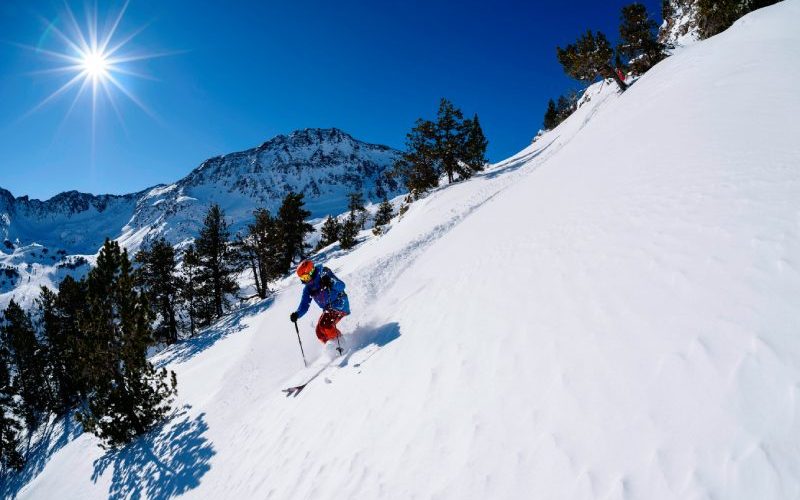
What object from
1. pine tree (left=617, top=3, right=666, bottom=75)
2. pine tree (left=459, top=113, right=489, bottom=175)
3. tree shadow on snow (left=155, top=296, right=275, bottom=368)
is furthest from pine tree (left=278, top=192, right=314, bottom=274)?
pine tree (left=617, top=3, right=666, bottom=75)

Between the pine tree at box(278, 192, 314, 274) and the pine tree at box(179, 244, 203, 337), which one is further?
the pine tree at box(278, 192, 314, 274)

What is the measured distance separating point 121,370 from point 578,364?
1323 cm

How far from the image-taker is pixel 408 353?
6621 mm

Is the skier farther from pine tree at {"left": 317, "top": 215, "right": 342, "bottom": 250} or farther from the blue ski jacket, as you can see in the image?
pine tree at {"left": 317, "top": 215, "right": 342, "bottom": 250}

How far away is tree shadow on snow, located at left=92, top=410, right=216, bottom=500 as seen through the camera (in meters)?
7.40

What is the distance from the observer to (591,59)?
29188 mm

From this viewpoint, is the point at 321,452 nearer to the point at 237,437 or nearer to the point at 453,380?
the point at 453,380

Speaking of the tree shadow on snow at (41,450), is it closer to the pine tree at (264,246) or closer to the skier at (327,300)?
the pine tree at (264,246)

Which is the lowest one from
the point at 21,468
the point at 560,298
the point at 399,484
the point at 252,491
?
the point at 21,468

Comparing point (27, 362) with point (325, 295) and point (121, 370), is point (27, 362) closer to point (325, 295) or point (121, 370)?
point (121, 370)

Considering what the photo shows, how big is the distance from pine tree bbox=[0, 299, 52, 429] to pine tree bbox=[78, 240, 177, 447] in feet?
101

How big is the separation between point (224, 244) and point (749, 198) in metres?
34.4

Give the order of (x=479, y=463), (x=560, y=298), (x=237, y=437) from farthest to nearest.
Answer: (x=237, y=437) < (x=560, y=298) < (x=479, y=463)

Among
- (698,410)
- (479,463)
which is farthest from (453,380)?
(698,410)
